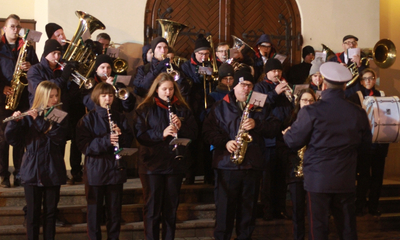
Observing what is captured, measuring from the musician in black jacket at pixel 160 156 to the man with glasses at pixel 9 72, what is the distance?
1992mm

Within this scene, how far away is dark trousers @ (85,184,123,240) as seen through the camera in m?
4.98

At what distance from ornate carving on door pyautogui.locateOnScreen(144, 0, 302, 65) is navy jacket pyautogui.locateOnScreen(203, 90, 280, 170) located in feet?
10.6

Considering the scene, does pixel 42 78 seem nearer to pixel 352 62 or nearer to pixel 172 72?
pixel 172 72

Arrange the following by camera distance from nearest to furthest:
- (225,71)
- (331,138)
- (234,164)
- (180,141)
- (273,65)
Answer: (331,138)
(180,141)
(234,164)
(273,65)
(225,71)

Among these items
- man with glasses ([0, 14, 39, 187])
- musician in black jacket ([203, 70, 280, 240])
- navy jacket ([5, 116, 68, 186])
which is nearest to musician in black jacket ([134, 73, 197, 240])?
musician in black jacket ([203, 70, 280, 240])

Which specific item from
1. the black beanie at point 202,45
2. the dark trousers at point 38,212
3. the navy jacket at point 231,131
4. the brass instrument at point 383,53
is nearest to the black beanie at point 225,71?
the black beanie at point 202,45

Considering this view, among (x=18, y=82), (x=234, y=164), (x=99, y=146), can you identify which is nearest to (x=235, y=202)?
(x=234, y=164)

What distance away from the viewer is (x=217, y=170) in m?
5.36

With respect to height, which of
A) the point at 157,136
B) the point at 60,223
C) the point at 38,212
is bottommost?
the point at 60,223

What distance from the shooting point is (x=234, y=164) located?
17.0 ft

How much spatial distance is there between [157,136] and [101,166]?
2.23 ft

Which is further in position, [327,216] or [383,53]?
[383,53]

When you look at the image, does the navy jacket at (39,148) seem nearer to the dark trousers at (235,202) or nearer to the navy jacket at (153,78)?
the navy jacket at (153,78)

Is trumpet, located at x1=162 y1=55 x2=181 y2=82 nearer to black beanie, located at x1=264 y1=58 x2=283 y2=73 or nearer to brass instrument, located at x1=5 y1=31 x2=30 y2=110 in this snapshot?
black beanie, located at x1=264 y1=58 x2=283 y2=73
